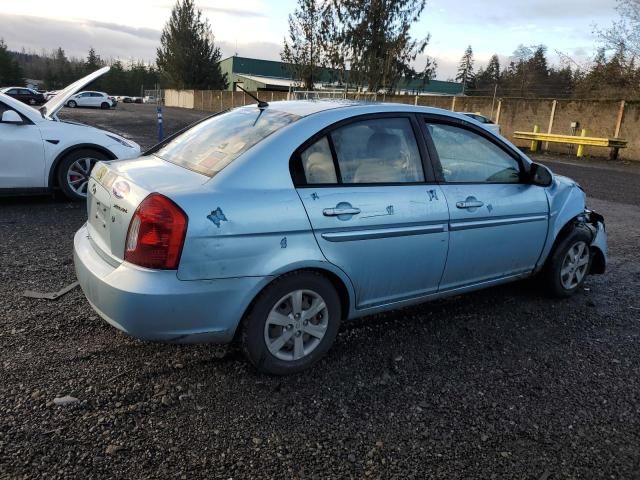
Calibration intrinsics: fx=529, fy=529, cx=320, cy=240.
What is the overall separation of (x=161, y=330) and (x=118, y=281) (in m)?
0.34

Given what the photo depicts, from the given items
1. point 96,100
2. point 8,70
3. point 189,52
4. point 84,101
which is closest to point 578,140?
point 96,100

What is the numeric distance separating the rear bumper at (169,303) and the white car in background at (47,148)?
4.37m

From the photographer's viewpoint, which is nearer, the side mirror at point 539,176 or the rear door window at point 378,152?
the rear door window at point 378,152

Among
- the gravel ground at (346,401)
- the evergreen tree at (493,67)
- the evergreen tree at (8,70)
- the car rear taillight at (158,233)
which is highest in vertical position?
the evergreen tree at (493,67)

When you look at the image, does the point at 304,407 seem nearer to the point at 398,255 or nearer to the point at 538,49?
the point at 398,255

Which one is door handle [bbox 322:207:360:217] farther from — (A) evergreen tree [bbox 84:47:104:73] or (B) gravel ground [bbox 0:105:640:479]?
(A) evergreen tree [bbox 84:47:104:73]

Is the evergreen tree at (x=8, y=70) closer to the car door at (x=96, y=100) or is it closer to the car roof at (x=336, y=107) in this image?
the car door at (x=96, y=100)

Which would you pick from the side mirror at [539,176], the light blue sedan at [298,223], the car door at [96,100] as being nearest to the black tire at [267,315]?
the light blue sedan at [298,223]

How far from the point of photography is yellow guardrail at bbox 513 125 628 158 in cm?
1833

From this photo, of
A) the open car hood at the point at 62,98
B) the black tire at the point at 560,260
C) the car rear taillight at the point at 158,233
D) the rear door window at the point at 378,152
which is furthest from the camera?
the open car hood at the point at 62,98

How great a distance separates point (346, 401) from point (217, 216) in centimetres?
123

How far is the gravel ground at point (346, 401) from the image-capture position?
7.98ft

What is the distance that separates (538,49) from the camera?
76500 millimetres

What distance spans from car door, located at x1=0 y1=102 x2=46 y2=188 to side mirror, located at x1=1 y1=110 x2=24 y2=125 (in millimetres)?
89
